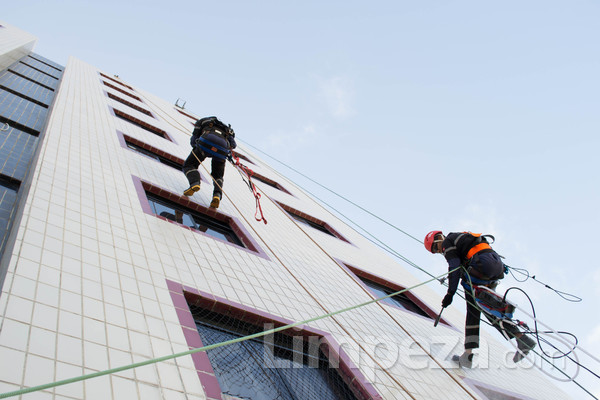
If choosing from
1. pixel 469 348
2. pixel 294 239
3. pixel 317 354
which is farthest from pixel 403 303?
pixel 317 354

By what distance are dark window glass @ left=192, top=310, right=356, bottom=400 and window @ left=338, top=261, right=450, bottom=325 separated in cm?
389

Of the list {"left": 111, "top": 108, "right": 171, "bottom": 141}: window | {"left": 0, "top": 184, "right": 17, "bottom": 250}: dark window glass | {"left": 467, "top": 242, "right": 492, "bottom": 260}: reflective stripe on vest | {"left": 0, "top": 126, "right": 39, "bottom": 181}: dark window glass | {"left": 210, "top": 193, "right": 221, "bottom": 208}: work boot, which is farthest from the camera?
{"left": 111, "top": 108, "right": 171, "bottom": 141}: window

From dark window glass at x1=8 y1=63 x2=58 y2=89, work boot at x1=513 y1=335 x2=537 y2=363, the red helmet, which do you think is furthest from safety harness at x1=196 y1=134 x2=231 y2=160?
dark window glass at x1=8 y1=63 x2=58 y2=89

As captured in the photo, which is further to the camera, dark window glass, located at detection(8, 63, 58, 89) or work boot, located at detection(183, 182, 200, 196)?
dark window glass, located at detection(8, 63, 58, 89)

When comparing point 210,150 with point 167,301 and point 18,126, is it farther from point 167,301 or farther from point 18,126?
point 18,126

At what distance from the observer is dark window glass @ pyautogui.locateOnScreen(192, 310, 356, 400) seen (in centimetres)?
305

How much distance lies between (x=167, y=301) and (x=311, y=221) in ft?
25.6

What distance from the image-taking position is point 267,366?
3.40 meters

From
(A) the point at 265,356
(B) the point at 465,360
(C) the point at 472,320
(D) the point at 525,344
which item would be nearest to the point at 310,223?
(B) the point at 465,360

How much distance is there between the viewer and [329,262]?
695cm

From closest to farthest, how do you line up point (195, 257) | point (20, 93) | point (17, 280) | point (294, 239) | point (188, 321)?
1. point (17, 280)
2. point (188, 321)
3. point (195, 257)
4. point (294, 239)
5. point (20, 93)

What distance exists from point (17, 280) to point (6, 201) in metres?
2.34

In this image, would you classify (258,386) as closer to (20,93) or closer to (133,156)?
(133,156)

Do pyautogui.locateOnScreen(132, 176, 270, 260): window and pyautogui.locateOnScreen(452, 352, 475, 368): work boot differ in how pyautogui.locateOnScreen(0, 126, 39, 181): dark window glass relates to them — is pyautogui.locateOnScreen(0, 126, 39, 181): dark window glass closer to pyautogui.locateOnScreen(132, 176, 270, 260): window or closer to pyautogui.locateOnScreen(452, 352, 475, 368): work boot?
pyautogui.locateOnScreen(132, 176, 270, 260): window
